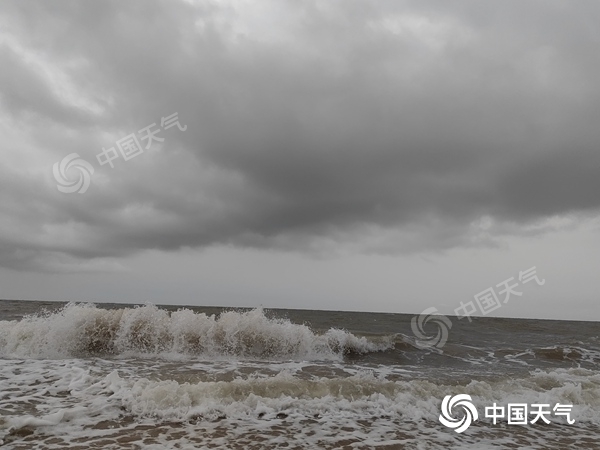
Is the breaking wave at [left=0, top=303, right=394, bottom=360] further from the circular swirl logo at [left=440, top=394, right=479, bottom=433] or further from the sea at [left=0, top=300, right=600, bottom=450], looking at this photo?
the circular swirl logo at [left=440, top=394, right=479, bottom=433]

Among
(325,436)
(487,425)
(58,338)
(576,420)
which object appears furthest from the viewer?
(58,338)

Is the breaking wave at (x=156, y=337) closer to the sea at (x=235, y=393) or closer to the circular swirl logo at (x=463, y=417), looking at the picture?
the sea at (x=235, y=393)

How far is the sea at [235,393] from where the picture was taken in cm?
571

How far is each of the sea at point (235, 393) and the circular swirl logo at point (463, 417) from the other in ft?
0.15

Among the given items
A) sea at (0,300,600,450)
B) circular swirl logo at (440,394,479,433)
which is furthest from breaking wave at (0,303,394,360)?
circular swirl logo at (440,394,479,433)

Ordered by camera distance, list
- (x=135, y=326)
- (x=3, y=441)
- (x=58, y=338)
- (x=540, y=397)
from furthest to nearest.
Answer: (x=135, y=326), (x=58, y=338), (x=540, y=397), (x=3, y=441)

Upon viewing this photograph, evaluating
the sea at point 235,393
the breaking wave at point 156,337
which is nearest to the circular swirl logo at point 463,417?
the sea at point 235,393

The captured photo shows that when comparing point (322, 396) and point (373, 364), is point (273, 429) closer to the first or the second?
point (322, 396)

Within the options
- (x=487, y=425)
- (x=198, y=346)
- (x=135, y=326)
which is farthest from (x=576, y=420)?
(x=135, y=326)

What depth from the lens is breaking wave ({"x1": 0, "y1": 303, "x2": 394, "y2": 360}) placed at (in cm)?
1243

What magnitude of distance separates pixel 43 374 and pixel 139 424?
4170mm

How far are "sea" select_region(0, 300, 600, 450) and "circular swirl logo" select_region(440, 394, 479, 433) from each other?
0.05m

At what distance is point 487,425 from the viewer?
6746 millimetres

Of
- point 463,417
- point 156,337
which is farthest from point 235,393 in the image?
point 156,337
